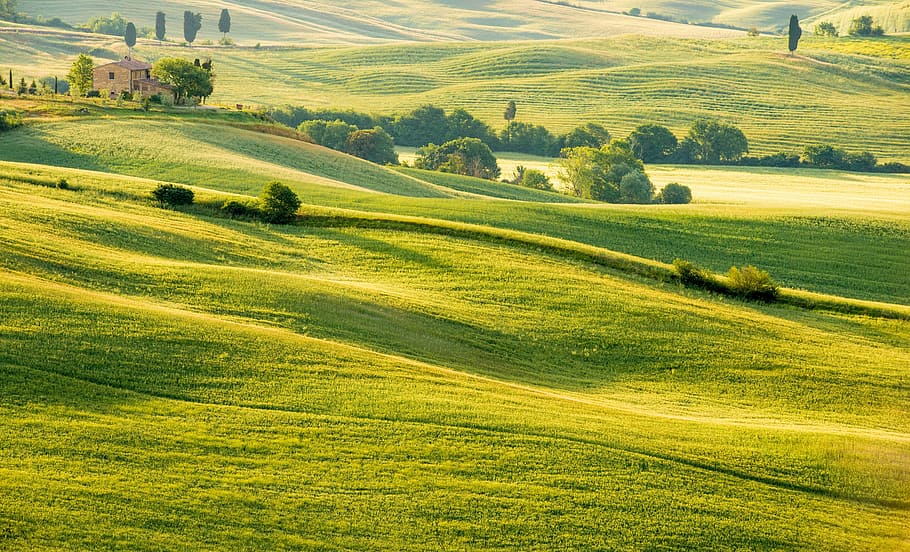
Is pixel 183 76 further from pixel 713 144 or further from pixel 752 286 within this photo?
pixel 713 144

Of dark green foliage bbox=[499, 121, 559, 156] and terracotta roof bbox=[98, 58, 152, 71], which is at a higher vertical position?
terracotta roof bbox=[98, 58, 152, 71]

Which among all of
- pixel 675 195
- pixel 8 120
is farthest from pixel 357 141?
pixel 8 120

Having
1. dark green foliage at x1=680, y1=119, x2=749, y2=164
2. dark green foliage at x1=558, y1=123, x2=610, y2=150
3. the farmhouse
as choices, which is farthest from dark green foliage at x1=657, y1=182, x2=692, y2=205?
the farmhouse

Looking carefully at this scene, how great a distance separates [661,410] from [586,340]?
6.96 metres

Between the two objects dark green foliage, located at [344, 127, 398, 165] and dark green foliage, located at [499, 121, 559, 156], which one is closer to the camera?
dark green foliage, located at [344, 127, 398, 165]

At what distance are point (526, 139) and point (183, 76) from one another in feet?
220

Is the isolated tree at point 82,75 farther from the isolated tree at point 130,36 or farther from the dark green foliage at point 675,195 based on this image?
the isolated tree at point 130,36

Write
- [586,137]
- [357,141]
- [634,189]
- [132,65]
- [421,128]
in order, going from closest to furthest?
[132,65]
[634,189]
[357,141]
[586,137]
[421,128]

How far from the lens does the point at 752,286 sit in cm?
5175

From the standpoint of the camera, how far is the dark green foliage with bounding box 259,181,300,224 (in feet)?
183

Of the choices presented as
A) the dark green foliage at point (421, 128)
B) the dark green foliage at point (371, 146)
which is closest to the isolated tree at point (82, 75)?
the dark green foliage at point (371, 146)

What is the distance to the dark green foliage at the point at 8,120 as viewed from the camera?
77.4 meters

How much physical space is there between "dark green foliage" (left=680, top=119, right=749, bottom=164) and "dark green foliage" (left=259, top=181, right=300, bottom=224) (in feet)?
330

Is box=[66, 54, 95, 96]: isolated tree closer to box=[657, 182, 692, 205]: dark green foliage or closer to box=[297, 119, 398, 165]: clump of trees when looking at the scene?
box=[297, 119, 398, 165]: clump of trees
